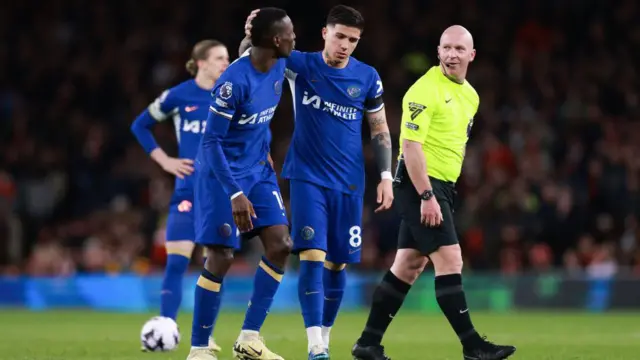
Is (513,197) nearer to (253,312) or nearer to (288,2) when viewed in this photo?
(288,2)

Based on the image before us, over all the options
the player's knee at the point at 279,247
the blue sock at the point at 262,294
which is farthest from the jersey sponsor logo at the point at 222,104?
the blue sock at the point at 262,294

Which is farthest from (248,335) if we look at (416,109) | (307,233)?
(416,109)

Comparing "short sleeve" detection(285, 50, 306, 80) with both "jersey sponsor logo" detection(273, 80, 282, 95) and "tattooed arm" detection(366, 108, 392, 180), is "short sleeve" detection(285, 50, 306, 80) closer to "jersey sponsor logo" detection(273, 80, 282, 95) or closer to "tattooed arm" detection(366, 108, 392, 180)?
"jersey sponsor logo" detection(273, 80, 282, 95)

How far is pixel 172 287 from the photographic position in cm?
1065

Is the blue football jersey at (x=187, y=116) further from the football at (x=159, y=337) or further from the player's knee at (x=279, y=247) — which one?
the player's knee at (x=279, y=247)

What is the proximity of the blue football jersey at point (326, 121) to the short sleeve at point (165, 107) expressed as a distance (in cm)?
236

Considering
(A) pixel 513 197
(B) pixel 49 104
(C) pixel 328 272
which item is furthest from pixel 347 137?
(B) pixel 49 104

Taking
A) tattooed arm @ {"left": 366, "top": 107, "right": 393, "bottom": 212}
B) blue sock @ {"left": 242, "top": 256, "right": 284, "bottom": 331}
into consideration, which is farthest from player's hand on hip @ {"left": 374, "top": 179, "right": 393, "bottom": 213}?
blue sock @ {"left": 242, "top": 256, "right": 284, "bottom": 331}

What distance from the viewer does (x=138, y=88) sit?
22797mm

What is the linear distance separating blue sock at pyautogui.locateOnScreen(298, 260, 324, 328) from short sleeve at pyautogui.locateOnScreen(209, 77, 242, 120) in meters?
1.23

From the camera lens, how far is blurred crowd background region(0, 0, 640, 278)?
746 inches

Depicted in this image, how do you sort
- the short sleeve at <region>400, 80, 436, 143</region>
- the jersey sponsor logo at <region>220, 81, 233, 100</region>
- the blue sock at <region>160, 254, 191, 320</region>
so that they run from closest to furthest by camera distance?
the jersey sponsor logo at <region>220, 81, 233, 100</region> → the short sleeve at <region>400, 80, 436, 143</region> → the blue sock at <region>160, 254, 191, 320</region>

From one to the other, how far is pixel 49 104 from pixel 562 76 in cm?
949

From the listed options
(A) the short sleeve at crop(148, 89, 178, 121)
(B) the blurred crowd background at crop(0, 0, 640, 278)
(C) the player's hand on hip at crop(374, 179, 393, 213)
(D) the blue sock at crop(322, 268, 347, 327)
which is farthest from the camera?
(B) the blurred crowd background at crop(0, 0, 640, 278)
